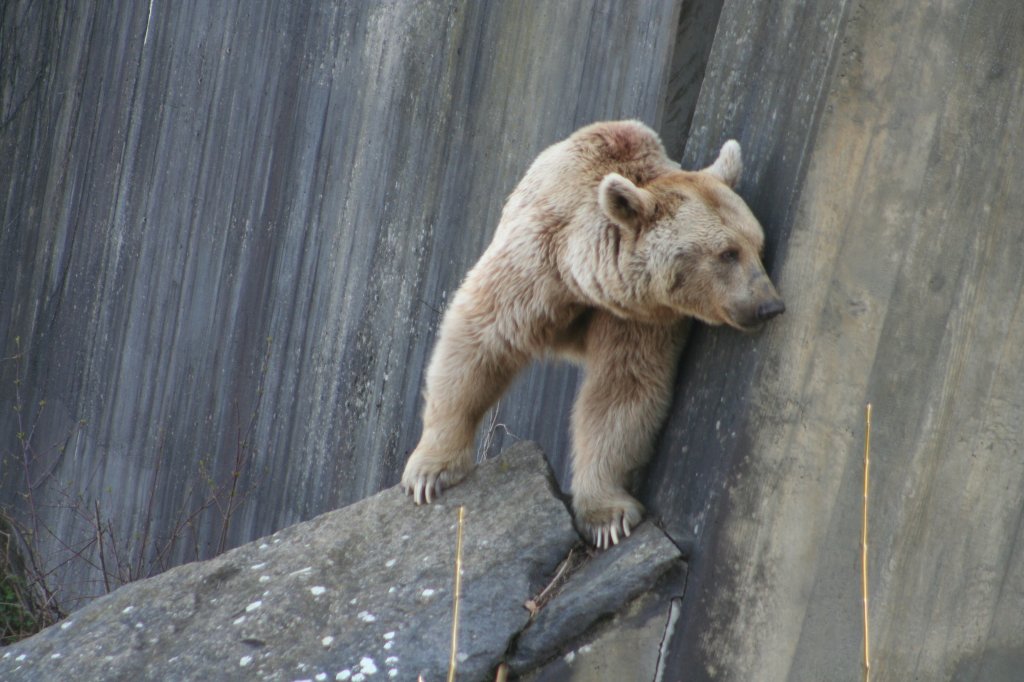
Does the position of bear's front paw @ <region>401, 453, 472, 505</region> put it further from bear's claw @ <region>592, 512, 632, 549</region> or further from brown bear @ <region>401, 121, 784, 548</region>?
bear's claw @ <region>592, 512, 632, 549</region>

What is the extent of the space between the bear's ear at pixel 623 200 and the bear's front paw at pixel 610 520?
903 mm

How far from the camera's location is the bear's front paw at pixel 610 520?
3898 mm

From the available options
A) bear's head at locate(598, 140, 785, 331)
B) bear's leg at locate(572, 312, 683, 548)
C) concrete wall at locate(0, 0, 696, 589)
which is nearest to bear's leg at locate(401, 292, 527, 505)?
bear's leg at locate(572, 312, 683, 548)

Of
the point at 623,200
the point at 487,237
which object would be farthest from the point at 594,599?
the point at 487,237

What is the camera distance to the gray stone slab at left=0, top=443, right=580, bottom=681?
3.79m

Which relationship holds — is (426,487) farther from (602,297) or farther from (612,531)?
(602,297)

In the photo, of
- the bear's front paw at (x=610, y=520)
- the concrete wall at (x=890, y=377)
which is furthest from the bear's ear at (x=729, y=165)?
the bear's front paw at (x=610, y=520)

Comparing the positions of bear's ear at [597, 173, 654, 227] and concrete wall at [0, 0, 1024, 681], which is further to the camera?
bear's ear at [597, 173, 654, 227]

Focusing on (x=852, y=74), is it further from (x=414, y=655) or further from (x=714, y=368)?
(x=414, y=655)

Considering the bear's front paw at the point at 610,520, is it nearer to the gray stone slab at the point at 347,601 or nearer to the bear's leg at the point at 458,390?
the gray stone slab at the point at 347,601

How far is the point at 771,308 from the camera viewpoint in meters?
3.46

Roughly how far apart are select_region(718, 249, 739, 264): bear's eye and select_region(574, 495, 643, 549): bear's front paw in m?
0.86

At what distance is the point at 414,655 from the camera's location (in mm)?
3730

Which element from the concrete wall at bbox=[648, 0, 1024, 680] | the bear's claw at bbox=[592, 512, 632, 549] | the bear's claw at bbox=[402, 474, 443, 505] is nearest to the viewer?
the concrete wall at bbox=[648, 0, 1024, 680]
